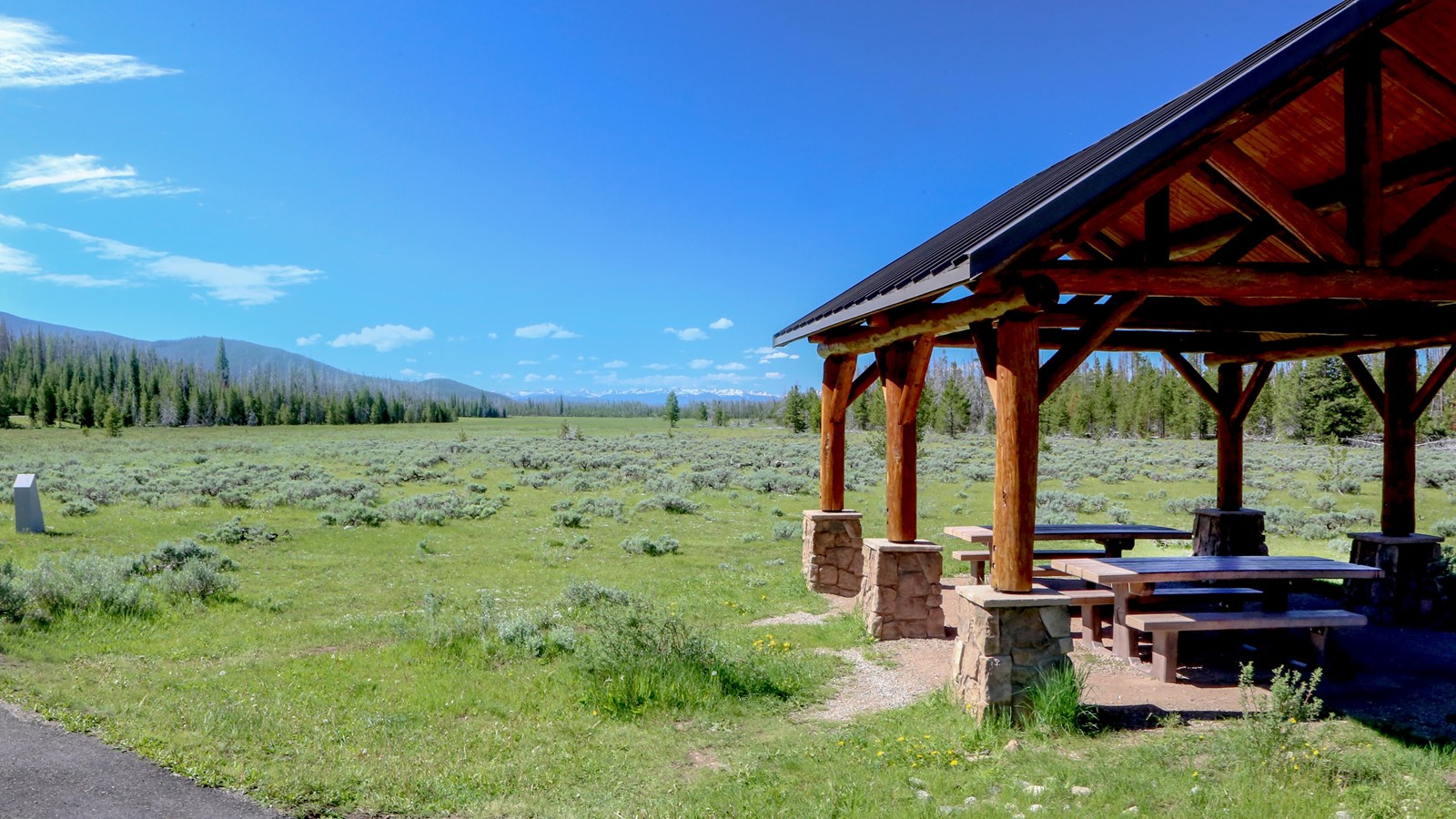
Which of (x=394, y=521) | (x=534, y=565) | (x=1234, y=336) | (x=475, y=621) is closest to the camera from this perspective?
(x=475, y=621)

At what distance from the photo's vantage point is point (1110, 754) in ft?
19.0

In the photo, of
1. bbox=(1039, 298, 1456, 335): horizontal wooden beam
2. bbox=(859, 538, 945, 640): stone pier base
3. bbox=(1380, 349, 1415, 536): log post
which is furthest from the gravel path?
bbox=(1380, 349, 1415, 536): log post

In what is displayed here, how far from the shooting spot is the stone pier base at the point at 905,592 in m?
9.29

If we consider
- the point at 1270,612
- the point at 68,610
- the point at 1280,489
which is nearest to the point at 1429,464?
the point at 1280,489

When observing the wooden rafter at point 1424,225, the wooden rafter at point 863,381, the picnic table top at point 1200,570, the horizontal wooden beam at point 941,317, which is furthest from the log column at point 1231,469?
the wooden rafter at point 1424,225

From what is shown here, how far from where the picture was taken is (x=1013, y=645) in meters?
6.41

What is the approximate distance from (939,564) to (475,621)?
17.4 ft

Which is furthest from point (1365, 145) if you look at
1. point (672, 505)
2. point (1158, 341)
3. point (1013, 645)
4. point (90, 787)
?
point (672, 505)

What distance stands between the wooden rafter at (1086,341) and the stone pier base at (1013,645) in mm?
1633

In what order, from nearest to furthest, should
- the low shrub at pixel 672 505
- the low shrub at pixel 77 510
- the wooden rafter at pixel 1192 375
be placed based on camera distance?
the wooden rafter at pixel 1192 375 → the low shrub at pixel 77 510 → the low shrub at pixel 672 505

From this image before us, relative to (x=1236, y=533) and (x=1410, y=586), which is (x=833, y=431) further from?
(x=1410, y=586)

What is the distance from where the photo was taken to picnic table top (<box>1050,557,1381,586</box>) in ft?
26.1

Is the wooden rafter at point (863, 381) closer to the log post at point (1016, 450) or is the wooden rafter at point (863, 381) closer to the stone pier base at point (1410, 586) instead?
the log post at point (1016, 450)

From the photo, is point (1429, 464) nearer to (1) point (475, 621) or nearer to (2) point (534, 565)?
(2) point (534, 565)
